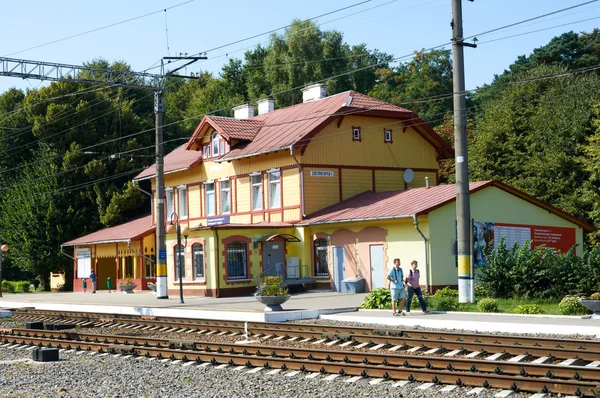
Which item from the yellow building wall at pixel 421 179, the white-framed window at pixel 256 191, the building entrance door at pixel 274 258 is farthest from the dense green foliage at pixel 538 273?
the white-framed window at pixel 256 191

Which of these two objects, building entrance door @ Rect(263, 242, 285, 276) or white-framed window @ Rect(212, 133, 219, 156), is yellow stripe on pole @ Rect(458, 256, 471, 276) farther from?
white-framed window @ Rect(212, 133, 219, 156)

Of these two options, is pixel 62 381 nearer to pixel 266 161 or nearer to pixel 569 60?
pixel 266 161

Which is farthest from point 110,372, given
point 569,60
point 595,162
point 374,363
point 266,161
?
point 569,60

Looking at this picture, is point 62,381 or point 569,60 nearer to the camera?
point 62,381

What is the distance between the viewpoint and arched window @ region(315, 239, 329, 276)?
117 feet

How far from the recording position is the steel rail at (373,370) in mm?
10602

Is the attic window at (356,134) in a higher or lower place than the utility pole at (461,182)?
higher

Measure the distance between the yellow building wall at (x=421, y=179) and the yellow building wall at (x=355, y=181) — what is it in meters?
2.79

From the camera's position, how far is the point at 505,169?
160 feet

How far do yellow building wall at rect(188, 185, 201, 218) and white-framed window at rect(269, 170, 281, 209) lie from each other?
6.50 metres

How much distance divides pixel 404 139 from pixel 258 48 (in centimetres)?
3667

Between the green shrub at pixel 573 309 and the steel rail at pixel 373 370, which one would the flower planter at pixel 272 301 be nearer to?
the steel rail at pixel 373 370

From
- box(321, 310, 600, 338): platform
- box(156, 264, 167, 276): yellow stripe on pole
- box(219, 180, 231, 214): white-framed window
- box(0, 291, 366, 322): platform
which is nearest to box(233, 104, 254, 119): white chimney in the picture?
box(219, 180, 231, 214): white-framed window

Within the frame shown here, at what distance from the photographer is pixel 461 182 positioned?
78.8ft
